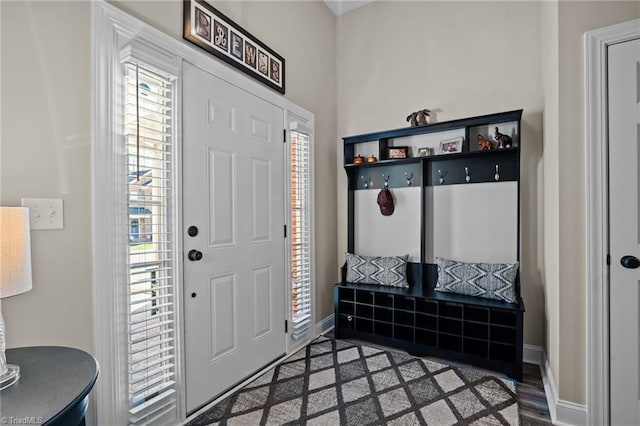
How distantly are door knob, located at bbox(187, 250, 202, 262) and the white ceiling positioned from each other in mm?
3026

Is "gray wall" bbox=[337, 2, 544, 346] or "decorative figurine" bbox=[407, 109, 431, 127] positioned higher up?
"gray wall" bbox=[337, 2, 544, 346]

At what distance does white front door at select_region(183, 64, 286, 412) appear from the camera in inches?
77.6

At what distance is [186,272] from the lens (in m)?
1.93

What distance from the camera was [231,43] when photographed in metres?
2.26

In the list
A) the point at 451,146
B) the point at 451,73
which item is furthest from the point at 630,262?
the point at 451,73

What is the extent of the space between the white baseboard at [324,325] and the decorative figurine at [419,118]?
215 cm

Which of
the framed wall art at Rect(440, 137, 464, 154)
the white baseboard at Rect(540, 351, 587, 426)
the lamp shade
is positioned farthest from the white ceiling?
the white baseboard at Rect(540, 351, 587, 426)

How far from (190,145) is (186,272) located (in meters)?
0.76

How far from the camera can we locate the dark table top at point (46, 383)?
0.83 meters

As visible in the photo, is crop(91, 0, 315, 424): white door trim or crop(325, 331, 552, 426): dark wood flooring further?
crop(325, 331, 552, 426): dark wood flooring

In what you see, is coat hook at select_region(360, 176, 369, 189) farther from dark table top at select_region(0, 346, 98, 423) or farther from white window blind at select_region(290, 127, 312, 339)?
dark table top at select_region(0, 346, 98, 423)

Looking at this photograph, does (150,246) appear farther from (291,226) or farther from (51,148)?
(291,226)

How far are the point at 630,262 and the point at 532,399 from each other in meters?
1.07

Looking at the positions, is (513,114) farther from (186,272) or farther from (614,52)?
(186,272)
